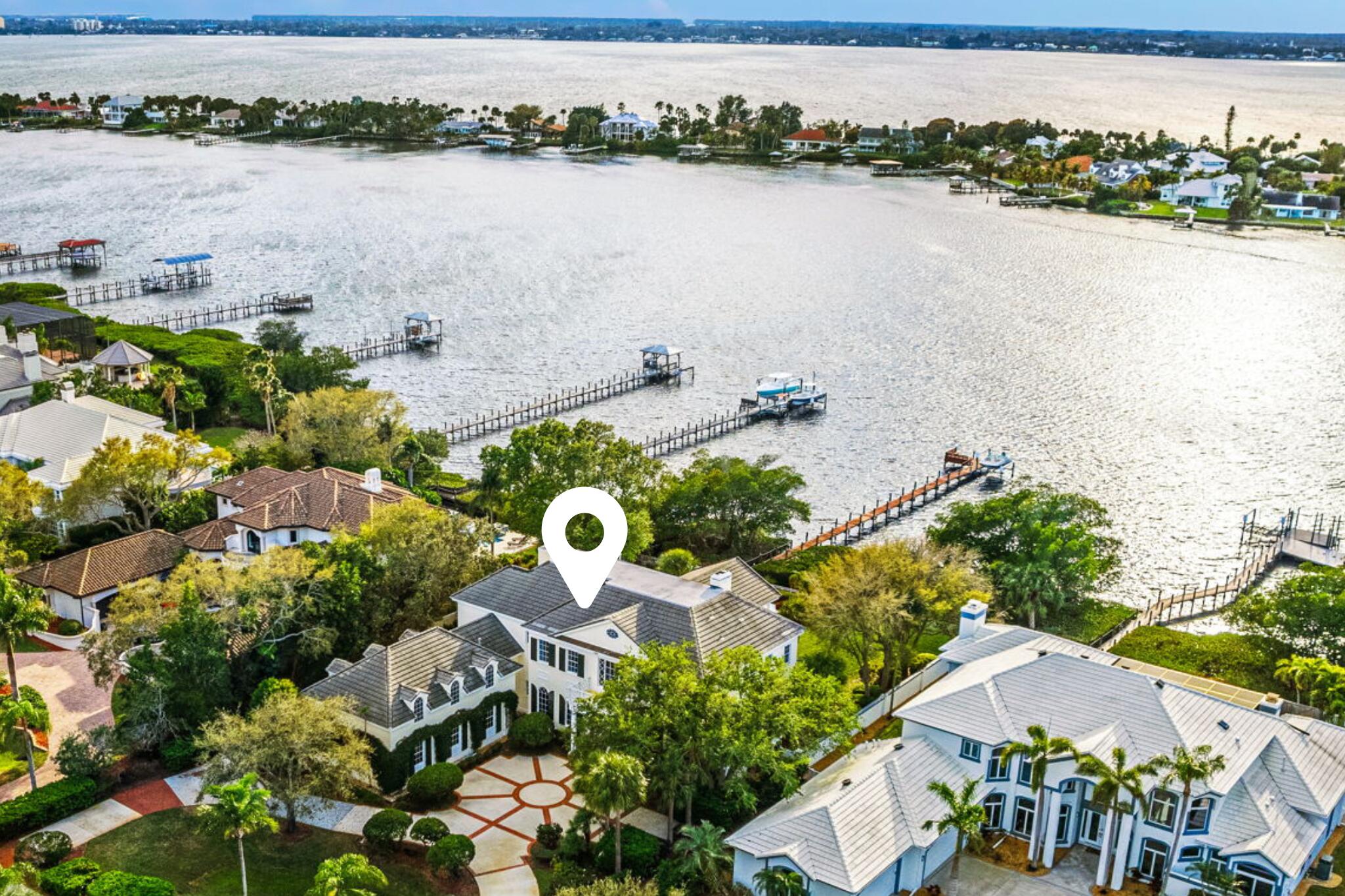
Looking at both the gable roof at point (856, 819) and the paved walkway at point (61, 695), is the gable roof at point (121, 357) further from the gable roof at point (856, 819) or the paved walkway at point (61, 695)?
the gable roof at point (856, 819)

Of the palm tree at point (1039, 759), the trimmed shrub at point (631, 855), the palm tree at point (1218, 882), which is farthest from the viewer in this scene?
the trimmed shrub at point (631, 855)

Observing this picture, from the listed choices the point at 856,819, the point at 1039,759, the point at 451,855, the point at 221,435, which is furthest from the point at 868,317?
the point at 451,855

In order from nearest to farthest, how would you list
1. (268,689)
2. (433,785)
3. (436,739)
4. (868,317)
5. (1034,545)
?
1. (433,785)
2. (268,689)
3. (436,739)
4. (1034,545)
5. (868,317)

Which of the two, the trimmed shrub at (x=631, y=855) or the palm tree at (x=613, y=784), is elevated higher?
the palm tree at (x=613, y=784)

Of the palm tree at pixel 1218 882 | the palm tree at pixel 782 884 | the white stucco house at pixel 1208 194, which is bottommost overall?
the palm tree at pixel 1218 882

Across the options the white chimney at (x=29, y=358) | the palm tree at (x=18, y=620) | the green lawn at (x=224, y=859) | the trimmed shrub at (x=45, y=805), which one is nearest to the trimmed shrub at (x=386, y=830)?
the green lawn at (x=224, y=859)

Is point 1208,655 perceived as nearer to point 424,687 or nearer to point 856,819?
point 856,819

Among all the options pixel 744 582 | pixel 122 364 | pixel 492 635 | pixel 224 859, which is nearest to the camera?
pixel 224 859

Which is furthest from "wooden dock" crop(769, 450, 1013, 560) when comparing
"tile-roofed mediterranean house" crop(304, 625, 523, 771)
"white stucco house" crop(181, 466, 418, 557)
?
"tile-roofed mediterranean house" crop(304, 625, 523, 771)
